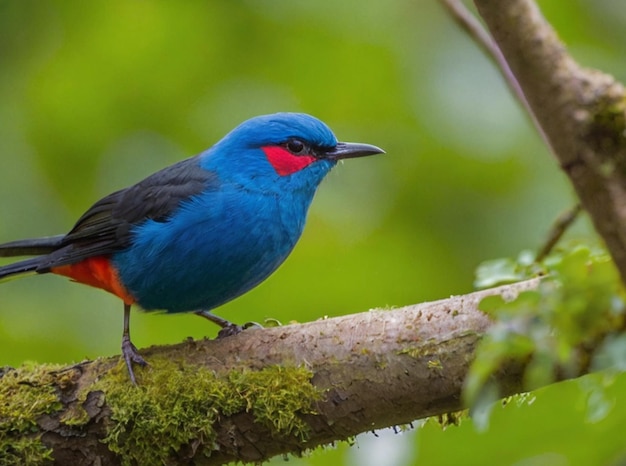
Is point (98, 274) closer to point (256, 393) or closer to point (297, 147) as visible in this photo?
point (297, 147)

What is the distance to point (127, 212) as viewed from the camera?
4.60 m

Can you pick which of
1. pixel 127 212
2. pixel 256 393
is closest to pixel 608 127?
pixel 256 393

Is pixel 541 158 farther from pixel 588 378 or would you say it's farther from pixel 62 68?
pixel 588 378

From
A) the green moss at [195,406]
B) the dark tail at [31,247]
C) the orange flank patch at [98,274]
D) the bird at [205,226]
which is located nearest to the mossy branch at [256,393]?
the green moss at [195,406]

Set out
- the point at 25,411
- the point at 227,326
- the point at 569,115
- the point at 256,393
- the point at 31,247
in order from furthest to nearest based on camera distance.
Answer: the point at 31,247 → the point at 227,326 → the point at 25,411 → the point at 256,393 → the point at 569,115

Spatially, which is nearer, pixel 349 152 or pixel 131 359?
pixel 131 359

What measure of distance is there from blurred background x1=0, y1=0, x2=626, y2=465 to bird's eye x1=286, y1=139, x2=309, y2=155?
89 cm

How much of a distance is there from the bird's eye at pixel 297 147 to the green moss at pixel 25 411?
1.63 meters

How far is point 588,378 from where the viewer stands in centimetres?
199

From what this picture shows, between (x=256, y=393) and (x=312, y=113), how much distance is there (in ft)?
8.86

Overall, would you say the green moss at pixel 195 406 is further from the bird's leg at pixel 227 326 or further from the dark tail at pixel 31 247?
the dark tail at pixel 31 247

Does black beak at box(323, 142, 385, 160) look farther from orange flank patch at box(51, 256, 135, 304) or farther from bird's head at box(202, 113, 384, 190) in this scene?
orange flank patch at box(51, 256, 135, 304)

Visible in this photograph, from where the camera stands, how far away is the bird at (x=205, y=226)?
4.23 meters

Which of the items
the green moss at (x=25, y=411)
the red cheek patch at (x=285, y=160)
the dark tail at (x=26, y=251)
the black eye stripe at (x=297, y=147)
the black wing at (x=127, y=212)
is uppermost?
the black eye stripe at (x=297, y=147)
